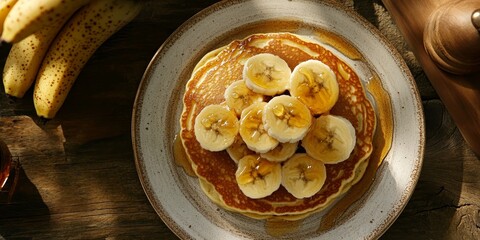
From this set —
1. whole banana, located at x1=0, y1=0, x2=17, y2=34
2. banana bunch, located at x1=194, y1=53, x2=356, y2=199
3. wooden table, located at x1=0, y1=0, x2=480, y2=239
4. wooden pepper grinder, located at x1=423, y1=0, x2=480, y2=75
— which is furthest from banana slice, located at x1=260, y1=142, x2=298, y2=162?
whole banana, located at x1=0, y1=0, x2=17, y2=34

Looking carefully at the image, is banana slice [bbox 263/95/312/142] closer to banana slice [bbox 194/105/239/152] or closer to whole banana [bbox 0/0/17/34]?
banana slice [bbox 194/105/239/152]

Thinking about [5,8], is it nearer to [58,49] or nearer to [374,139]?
[58,49]

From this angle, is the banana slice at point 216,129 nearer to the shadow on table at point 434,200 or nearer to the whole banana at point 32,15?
the whole banana at point 32,15

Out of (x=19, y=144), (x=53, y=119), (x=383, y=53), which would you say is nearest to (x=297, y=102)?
(x=383, y=53)

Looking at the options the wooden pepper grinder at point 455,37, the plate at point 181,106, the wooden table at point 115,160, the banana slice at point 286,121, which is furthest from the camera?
the wooden table at point 115,160

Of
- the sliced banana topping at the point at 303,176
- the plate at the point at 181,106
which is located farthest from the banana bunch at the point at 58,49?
the sliced banana topping at the point at 303,176
